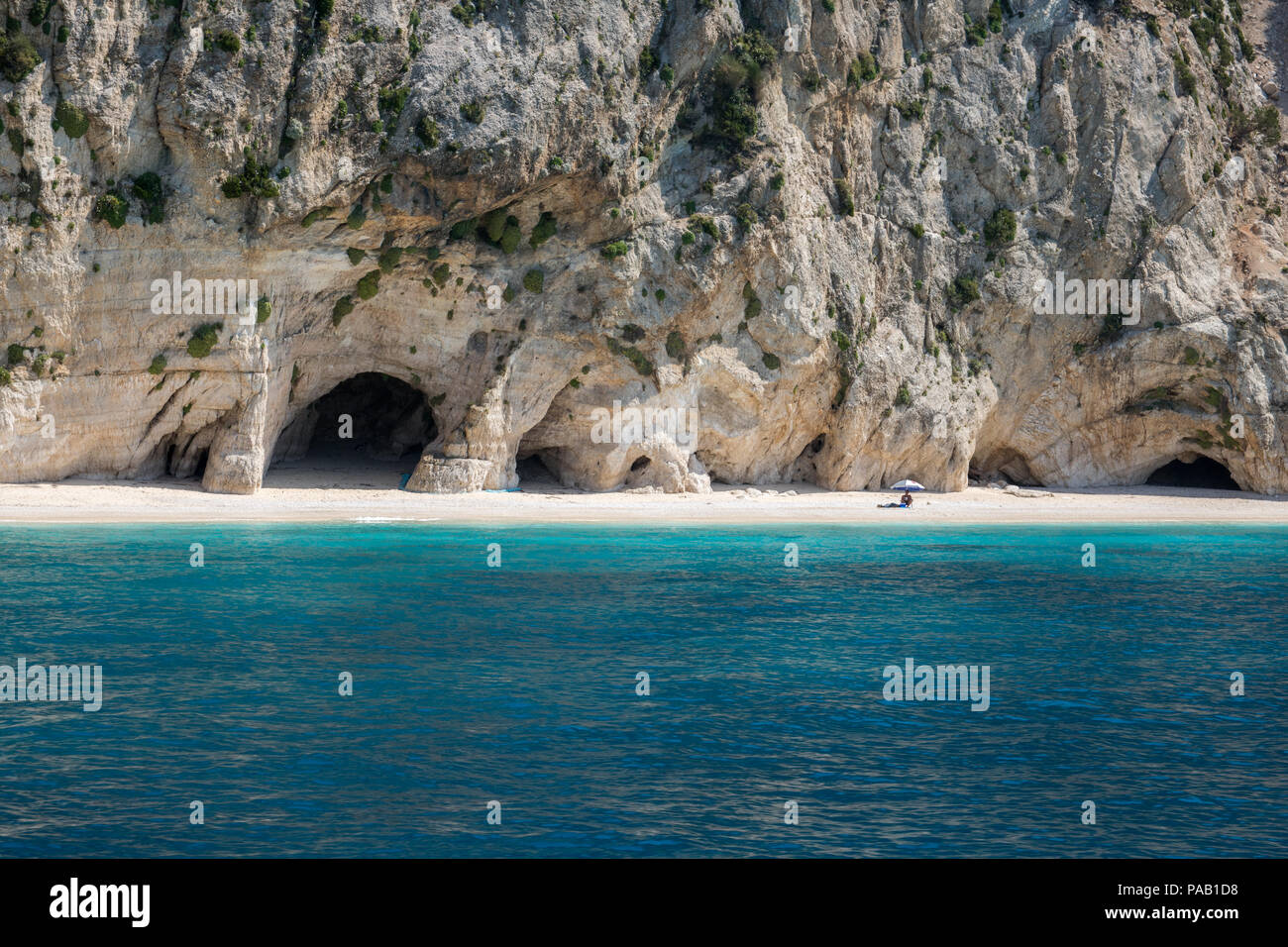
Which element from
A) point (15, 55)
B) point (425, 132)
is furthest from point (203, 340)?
point (425, 132)

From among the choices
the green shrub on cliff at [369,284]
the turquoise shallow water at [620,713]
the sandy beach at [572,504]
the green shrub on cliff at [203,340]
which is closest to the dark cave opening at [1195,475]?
the sandy beach at [572,504]

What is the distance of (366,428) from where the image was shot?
5150 centimetres

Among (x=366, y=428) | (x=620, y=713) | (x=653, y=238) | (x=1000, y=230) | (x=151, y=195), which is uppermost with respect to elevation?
(x=1000, y=230)

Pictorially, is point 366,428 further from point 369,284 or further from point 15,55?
point 15,55

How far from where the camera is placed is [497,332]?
44875mm

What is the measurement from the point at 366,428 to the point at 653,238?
15246 mm

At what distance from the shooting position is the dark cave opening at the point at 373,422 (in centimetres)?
5059

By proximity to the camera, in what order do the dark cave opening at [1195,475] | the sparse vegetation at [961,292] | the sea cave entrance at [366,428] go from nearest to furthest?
the sea cave entrance at [366,428], the sparse vegetation at [961,292], the dark cave opening at [1195,475]

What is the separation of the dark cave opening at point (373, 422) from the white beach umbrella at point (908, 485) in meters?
19.7

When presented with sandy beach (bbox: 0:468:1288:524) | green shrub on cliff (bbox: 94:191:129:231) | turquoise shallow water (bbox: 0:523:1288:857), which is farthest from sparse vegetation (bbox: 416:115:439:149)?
turquoise shallow water (bbox: 0:523:1288:857)

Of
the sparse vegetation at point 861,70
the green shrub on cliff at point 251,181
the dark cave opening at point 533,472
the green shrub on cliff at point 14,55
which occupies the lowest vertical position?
the dark cave opening at point 533,472

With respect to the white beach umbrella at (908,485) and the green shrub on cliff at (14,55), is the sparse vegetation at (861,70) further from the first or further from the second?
the green shrub on cliff at (14,55)
